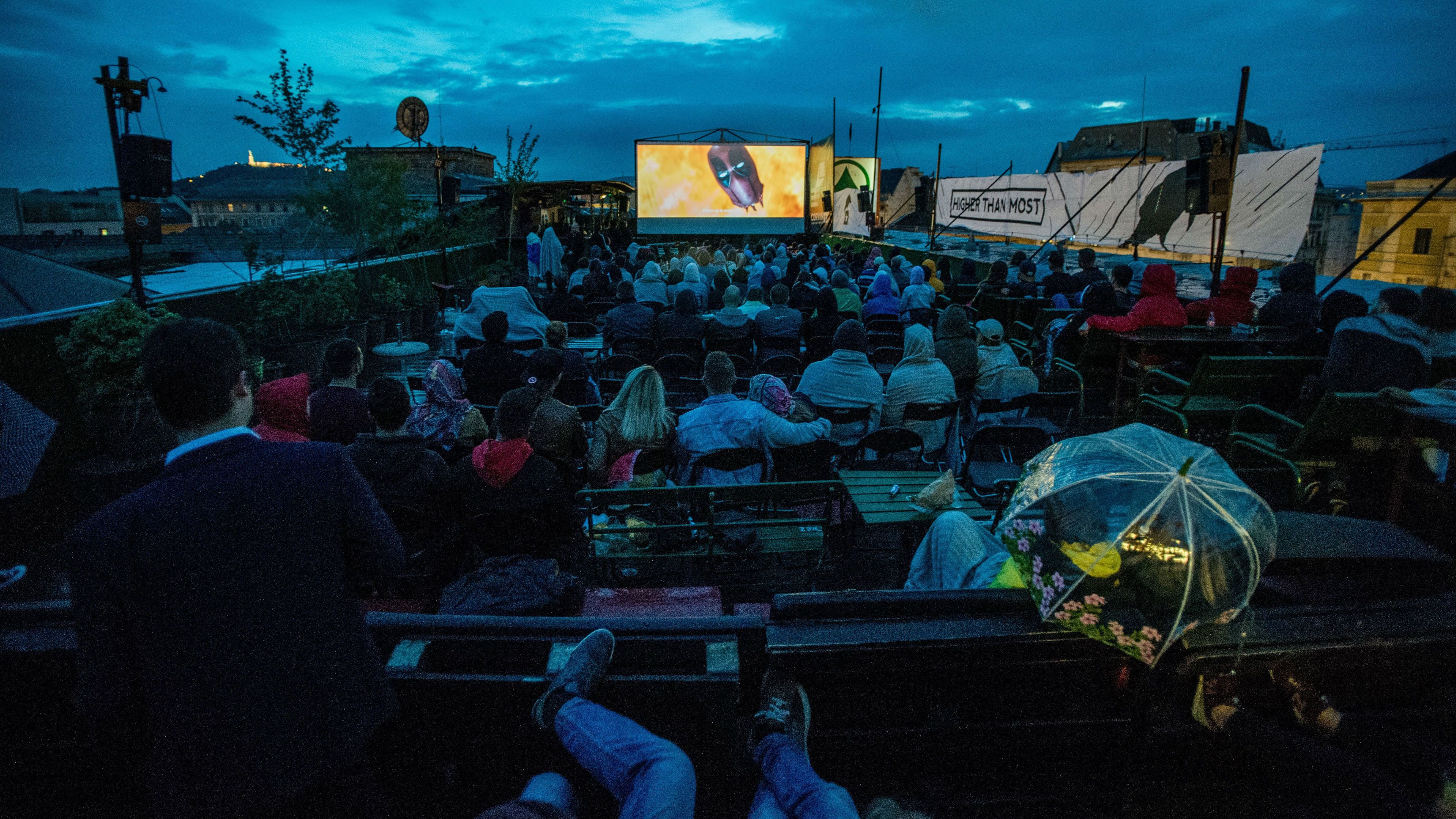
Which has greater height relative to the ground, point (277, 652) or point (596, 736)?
point (277, 652)

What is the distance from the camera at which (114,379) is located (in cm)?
432

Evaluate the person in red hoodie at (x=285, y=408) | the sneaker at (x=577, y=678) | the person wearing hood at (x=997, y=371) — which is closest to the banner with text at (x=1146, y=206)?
the person wearing hood at (x=997, y=371)

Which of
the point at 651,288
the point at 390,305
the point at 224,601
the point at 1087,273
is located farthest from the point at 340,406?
the point at 1087,273

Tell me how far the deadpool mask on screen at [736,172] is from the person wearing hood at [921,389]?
54.8ft

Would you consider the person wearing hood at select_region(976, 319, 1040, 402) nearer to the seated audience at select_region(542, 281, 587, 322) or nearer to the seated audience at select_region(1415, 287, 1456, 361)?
the seated audience at select_region(1415, 287, 1456, 361)

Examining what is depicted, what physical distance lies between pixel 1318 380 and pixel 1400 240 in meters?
32.4

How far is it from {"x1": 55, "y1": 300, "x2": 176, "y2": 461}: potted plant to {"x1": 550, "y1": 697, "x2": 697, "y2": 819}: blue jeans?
167 inches

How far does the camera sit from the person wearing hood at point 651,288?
9.05 m

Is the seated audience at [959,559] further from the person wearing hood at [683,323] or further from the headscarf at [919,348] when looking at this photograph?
the person wearing hood at [683,323]

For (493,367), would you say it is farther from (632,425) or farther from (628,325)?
(628,325)

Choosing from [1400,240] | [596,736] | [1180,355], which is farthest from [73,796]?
[1400,240]

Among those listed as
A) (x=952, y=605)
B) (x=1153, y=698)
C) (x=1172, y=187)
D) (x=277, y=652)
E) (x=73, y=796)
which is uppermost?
(x=1172, y=187)

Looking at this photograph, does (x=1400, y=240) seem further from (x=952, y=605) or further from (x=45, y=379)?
(x=45, y=379)

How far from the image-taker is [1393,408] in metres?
3.26
